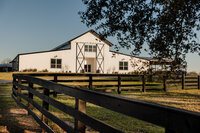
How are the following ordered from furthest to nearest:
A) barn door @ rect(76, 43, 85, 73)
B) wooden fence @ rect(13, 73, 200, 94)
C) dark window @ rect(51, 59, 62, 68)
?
barn door @ rect(76, 43, 85, 73) < dark window @ rect(51, 59, 62, 68) < wooden fence @ rect(13, 73, 200, 94)

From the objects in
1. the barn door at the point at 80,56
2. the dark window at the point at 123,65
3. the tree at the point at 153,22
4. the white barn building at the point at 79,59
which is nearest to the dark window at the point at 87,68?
the white barn building at the point at 79,59

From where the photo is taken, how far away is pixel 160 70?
7492 millimetres

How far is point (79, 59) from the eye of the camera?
111 feet

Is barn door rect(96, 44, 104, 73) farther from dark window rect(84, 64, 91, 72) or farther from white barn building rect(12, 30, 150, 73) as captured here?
dark window rect(84, 64, 91, 72)

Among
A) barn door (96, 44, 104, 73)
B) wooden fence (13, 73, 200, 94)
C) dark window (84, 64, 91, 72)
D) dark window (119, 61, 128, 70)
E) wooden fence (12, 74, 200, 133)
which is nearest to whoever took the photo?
wooden fence (12, 74, 200, 133)

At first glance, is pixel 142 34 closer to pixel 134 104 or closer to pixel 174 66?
pixel 174 66

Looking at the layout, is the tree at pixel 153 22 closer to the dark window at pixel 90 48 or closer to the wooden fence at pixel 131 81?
the wooden fence at pixel 131 81

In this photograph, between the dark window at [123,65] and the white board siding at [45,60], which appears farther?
the dark window at [123,65]

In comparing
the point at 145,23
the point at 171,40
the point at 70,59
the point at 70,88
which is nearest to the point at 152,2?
the point at 145,23

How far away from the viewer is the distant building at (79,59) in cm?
3131

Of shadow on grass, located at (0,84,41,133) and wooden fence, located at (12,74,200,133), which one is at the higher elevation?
wooden fence, located at (12,74,200,133)

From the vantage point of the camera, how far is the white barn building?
1232 inches

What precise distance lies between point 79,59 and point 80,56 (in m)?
0.58

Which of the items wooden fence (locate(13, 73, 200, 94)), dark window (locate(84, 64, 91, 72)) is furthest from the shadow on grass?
dark window (locate(84, 64, 91, 72))
